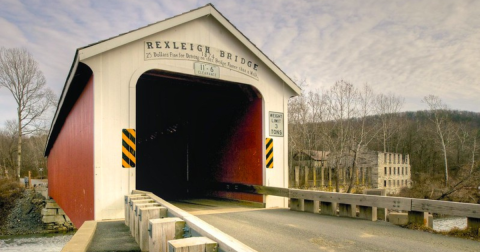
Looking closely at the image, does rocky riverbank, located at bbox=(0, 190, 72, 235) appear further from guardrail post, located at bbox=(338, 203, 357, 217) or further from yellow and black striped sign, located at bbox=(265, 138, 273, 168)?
guardrail post, located at bbox=(338, 203, 357, 217)

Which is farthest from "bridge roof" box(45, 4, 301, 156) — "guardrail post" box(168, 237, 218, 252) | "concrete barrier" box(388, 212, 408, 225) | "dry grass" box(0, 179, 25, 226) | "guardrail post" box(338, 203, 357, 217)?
"dry grass" box(0, 179, 25, 226)

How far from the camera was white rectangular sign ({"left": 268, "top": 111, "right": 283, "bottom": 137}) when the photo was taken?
1011cm

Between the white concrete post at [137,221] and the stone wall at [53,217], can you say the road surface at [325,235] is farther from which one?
the stone wall at [53,217]

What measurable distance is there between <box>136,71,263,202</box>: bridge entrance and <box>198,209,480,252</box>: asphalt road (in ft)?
9.09

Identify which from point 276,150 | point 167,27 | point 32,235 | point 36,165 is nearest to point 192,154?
point 276,150

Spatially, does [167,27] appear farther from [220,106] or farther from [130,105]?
[220,106]

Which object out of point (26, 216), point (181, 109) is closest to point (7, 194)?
point (26, 216)

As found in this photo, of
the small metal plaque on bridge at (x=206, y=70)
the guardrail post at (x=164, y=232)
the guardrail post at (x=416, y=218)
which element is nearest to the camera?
the guardrail post at (x=164, y=232)

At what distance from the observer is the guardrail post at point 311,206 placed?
8406mm

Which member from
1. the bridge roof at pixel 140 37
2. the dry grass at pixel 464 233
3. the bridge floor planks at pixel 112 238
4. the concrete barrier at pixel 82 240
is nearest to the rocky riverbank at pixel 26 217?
the bridge roof at pixel 140 37

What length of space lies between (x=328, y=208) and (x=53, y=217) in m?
26.9

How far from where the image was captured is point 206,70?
9000 millimetres

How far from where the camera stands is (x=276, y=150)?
10.1 metres

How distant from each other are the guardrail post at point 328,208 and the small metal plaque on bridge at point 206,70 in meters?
4.00
